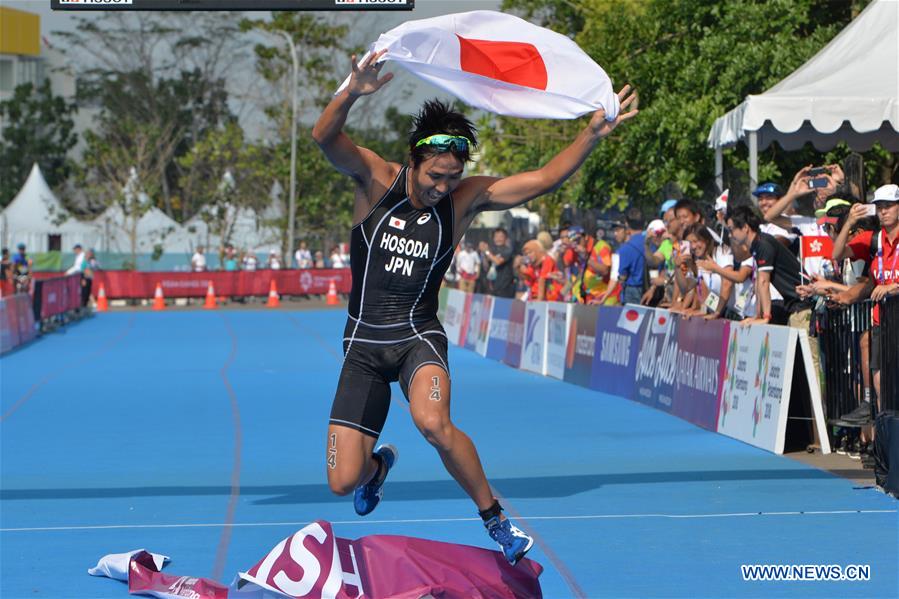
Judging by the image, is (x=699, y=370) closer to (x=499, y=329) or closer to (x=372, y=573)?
(x=372, y=573)

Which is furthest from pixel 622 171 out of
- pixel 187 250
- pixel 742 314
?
pixel 187 250

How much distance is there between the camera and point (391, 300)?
23.5 ft

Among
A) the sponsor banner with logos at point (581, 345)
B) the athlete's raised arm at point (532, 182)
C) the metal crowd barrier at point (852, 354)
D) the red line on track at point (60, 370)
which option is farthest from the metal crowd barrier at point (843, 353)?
the red line on track at point (60, 370)

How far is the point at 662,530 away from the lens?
8367 mm

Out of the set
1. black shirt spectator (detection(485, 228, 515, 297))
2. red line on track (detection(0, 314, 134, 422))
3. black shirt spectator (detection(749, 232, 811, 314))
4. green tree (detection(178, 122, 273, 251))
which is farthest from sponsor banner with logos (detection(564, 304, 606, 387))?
green tree (detection(178, 122, 273, 251))

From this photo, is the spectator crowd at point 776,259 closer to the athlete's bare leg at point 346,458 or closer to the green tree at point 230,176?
the athlete's bare leg at point 346,458

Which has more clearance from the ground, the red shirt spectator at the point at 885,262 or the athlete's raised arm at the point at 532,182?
the athlete's raised arm at the point at 532,182

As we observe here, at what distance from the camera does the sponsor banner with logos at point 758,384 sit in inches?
465

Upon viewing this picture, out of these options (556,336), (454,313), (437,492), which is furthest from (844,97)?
(454,313)

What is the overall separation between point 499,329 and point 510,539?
18168 mm

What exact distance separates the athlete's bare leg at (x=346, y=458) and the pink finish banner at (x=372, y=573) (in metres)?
0.42

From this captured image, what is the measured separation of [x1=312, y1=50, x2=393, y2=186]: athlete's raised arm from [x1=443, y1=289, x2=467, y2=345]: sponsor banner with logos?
21.6 meters

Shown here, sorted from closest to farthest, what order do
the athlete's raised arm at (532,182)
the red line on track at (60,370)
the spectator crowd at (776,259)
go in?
the athlete's raised arm at (532,182), the spectator crowd at (776,259), the red line on track at (60,370)

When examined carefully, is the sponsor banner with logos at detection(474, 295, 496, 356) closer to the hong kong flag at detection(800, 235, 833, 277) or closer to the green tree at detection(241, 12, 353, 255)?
the hong kong flag at detection(800, 235, 833, 277)
